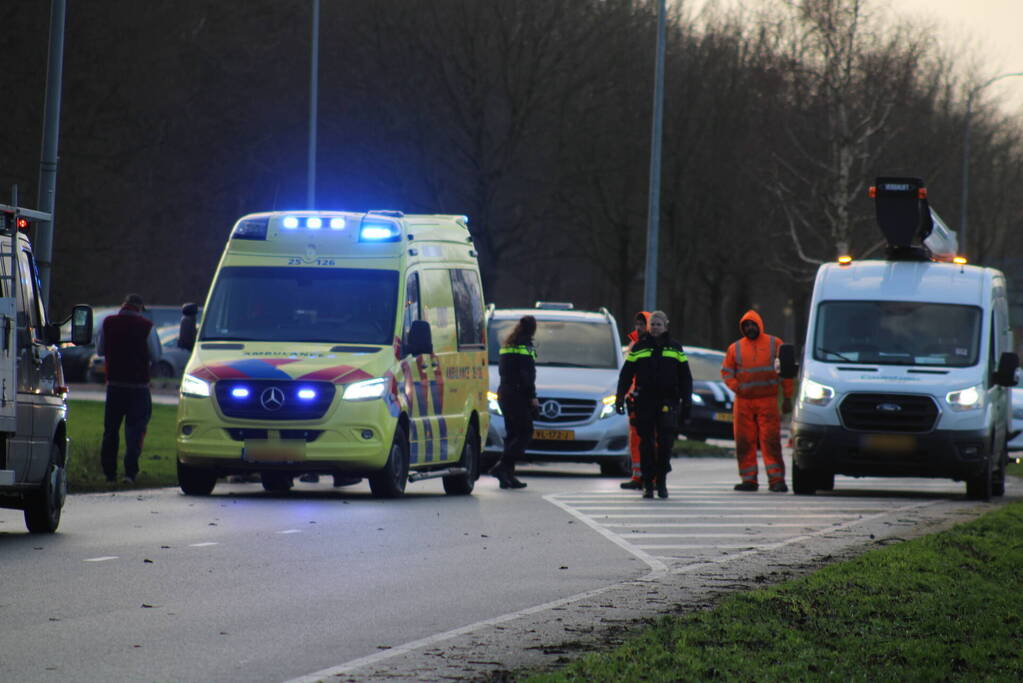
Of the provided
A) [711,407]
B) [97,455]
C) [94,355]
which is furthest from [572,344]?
[94,355]

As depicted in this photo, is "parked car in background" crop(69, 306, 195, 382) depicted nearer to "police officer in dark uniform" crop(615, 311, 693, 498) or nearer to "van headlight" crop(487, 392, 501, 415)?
"van headlight" crop(487, 392, 501, 415)

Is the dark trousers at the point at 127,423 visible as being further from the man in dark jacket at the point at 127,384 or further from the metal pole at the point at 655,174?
the metal pole at the point at 655,174

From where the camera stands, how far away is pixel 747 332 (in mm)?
21297

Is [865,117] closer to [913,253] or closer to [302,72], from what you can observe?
[302,72]

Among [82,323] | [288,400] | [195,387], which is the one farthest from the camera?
[195,387]

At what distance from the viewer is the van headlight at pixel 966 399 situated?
1997cm

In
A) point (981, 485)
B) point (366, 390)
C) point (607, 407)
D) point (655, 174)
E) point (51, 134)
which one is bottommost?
point (981, 485)

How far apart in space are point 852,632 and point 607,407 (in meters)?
14.4

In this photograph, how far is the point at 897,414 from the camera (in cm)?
1998

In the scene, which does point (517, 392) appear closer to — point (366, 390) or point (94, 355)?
point (366, 390)

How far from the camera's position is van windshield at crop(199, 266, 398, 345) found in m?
18.5

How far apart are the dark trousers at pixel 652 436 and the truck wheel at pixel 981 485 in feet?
10.6

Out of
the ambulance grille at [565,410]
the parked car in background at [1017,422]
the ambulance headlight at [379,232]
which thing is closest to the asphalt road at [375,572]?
the ambulance headlight at [379,232]

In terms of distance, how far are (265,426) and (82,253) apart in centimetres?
2646
